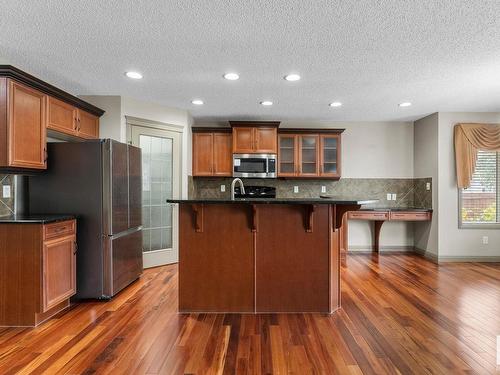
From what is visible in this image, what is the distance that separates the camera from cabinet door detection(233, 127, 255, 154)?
16.8ft

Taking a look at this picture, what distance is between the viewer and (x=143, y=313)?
277 centimetres

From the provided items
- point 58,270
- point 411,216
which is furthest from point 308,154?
point 58,270

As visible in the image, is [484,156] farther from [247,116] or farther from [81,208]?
[81,208]

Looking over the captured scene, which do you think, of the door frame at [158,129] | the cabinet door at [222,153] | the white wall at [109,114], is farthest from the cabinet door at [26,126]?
the cabinet door at [222,153]

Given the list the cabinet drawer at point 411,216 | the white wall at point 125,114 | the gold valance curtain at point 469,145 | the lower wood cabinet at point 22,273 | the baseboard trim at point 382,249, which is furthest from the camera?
the baseboard trim at point 382,249

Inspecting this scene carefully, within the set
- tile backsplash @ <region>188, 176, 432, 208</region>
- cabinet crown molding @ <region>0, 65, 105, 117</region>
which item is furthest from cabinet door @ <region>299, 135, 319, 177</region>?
cabinet crown molding @ <region>0, 65, 105, 117</region>

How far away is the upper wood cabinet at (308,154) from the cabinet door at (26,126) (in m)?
3.49

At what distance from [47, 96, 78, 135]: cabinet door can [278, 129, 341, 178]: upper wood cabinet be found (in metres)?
3.17

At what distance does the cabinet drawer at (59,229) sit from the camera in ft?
8.37

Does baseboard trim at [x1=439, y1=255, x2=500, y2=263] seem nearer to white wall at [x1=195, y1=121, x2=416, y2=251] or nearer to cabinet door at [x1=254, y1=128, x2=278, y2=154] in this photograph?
white wall at [x1=195, y1=121, x2=416, y2=251]

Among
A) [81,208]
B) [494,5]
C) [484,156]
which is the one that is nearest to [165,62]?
[81,208]

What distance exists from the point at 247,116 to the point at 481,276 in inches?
163

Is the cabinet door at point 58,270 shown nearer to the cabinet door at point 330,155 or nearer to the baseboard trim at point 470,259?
the cabinet door at point 330,155

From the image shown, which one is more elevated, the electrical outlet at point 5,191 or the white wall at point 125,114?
the white wall at point 125,114
